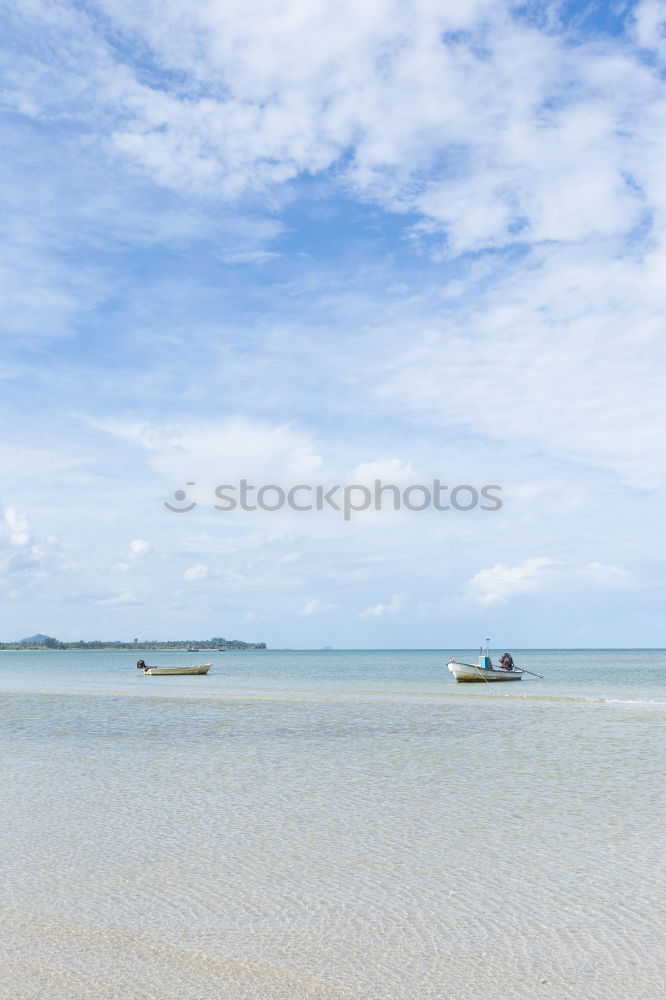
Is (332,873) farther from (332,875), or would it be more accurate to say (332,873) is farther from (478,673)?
(478,673)

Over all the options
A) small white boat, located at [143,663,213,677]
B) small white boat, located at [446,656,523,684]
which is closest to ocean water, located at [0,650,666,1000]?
small white boat, located at [446,656,523,684]

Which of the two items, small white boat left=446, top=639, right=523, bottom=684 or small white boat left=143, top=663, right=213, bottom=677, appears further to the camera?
small white boat left=143, top=663, right=213, bottom=677

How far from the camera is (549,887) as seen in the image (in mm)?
9758

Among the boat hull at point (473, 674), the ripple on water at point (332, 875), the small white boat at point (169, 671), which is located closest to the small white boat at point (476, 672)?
the boat hull at point (473, 674)

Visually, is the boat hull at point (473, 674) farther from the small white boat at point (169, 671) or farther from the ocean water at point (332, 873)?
the ocean water at point (332, 873)

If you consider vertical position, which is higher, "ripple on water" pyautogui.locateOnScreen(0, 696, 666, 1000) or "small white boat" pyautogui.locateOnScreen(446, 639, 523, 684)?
"small white boat" pyautogui.locateOnScreen(446, 639, 523, 684)

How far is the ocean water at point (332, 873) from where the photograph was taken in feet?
23.0

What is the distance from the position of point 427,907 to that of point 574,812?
6.29 metres

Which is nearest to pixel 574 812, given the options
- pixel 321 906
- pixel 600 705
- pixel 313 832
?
pixel 313 832

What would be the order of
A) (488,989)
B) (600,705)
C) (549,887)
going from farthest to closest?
(600,705) → (549,887) → (488,989)

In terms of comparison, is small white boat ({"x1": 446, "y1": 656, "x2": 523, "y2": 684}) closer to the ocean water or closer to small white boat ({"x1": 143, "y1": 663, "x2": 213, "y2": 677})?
small white boat ({"x1": 143, "y1": 663, "x2": 213, "y2": 677})

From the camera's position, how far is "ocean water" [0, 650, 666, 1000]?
6996mm

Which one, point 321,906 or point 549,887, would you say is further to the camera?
point 549,887

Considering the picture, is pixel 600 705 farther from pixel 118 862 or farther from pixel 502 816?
pixel 118 862
